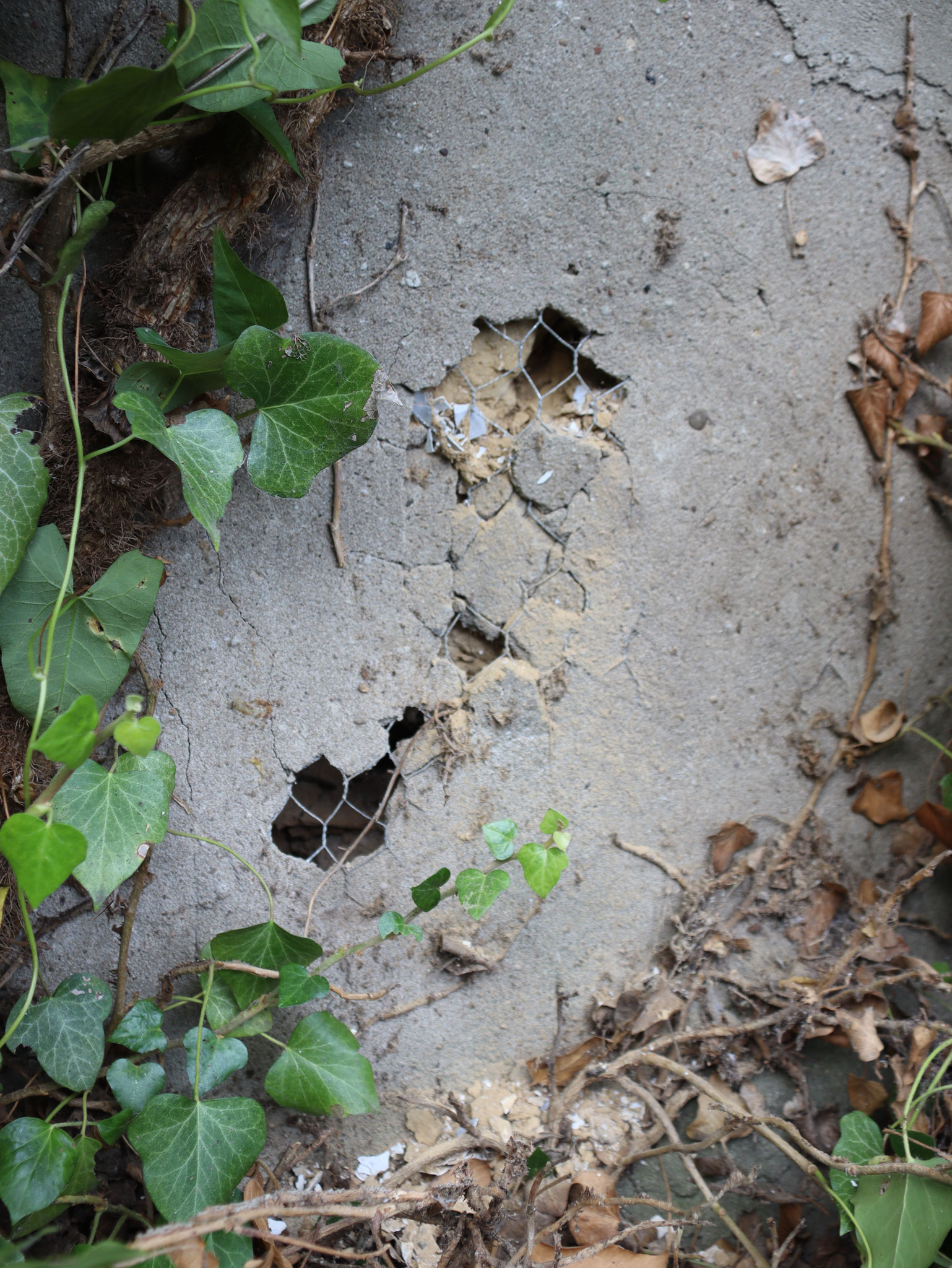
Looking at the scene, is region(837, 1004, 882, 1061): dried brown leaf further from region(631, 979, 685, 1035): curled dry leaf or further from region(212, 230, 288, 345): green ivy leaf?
region(212, 230, 288, 345): green ivy leaf

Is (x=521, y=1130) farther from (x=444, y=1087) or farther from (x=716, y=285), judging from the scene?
(x=716, y=285)

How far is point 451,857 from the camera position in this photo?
119cm

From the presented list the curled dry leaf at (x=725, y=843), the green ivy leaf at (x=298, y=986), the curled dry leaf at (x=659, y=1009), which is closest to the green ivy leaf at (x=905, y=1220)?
the curled dry leaf at (x=659, y=1009)

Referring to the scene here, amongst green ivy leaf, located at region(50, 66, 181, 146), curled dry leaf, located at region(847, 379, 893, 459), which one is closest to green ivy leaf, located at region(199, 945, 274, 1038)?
green ivy leaf, located at region(50, 66, 181, 146)

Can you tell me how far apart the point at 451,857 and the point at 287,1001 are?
0.31m

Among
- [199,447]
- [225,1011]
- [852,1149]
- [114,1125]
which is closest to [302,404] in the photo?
[199,447]

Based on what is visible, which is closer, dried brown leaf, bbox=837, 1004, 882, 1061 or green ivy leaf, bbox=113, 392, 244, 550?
green ivy leaf, bbox=113, 392, 244, 550

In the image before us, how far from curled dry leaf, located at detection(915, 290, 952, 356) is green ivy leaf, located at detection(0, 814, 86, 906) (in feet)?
4.55

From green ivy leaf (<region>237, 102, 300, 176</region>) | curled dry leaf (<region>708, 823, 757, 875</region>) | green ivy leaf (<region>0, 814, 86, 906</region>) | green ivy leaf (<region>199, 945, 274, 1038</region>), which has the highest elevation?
green ivy leaf (<region>237, 102, 300, 176</region>)

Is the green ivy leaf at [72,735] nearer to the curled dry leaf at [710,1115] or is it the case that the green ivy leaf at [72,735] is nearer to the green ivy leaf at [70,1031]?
the green ivy leaf at [70,1031]

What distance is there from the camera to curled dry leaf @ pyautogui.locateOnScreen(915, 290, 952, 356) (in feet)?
4.10

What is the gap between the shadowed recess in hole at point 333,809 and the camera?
47.4 inches

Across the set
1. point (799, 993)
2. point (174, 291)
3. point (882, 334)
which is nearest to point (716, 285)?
point (882, 334)

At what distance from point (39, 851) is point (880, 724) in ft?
4.12
